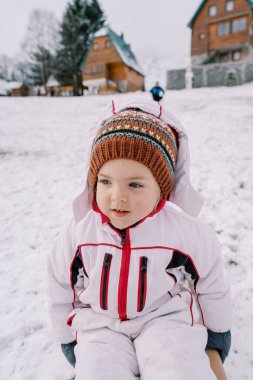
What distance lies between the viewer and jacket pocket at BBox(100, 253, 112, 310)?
149 cm

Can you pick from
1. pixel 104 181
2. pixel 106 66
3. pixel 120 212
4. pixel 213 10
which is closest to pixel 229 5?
pixel 213 10

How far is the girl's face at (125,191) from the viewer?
1.36 m

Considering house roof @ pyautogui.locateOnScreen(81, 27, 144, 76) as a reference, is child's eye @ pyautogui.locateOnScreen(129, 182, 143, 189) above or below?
below

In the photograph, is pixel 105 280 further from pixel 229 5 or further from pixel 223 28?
pixel 229 5

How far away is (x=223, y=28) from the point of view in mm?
22953

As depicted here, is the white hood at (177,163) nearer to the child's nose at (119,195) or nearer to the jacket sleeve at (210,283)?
the jacket sleeve at (210,283)

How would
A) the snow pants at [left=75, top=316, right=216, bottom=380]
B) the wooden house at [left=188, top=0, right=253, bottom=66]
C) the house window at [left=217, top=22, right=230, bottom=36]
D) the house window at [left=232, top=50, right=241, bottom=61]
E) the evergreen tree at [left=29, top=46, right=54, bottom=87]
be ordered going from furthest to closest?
the evergreen tree at [left=29, top=46, right=54, bottom=87]
the house window at [left=232, top=50, right=241, bottom=61]
the house window at [left=217, top=22, right=230, bottom=36]
the wooden house at [left=188, top=0, right=253, bottom=66]
the snow pants at [left=75, top=316, right=216, bottom=380]

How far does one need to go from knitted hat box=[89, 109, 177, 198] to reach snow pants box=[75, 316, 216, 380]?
2.50 feet

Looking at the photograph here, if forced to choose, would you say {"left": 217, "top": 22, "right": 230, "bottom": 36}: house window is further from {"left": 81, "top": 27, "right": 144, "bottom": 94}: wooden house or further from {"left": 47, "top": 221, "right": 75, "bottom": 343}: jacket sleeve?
{"left": 47, "top": 221, "right": 75, "bottom": 343}: jacket sleeve

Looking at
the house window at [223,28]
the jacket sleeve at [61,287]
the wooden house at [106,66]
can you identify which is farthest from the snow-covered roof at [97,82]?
the jacket sleeve at [61,287]

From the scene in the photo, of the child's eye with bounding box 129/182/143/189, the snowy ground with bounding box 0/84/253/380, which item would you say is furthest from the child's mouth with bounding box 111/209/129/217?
the snowy ground with bounding box 0/84/253/380

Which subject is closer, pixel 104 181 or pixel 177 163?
A: pixel 104 181

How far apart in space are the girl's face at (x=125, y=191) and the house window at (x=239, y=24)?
85.6ft

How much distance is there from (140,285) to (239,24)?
26.7 m
